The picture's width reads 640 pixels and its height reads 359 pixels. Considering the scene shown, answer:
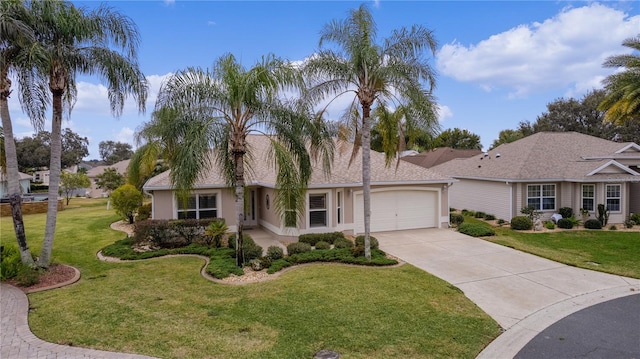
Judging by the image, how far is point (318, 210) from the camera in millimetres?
15875

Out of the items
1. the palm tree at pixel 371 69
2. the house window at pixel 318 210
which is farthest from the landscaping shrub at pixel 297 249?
the house window at pixel 318 210

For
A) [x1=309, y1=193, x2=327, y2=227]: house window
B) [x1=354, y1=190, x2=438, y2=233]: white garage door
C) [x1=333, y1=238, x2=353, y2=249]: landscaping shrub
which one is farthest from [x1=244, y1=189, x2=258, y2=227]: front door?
[x1=333, y1=238, x2=353, y2=249]: landscaping shrub

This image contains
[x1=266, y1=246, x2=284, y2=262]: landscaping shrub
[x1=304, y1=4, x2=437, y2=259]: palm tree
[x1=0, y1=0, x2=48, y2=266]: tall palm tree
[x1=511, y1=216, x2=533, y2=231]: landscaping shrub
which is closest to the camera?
[x1=0, y1=0, x2=48, y2=266]: tall palm tree

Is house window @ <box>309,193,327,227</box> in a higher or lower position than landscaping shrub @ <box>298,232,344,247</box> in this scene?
higher

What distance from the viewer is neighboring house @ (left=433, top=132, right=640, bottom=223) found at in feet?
63.0

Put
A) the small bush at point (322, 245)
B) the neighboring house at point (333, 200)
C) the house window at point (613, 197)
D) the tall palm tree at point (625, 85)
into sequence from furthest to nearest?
the house window at point (613, 197) → the tall palm tree at point (625, 85) → the neighboring house at point (333, 200) → the small bush at point (322, 245)

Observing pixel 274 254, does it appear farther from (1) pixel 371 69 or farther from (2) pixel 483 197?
(2) pixel 483 197

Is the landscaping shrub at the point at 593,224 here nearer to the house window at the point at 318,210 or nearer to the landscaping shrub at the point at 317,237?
the landscaping shrub at the point at 317,237

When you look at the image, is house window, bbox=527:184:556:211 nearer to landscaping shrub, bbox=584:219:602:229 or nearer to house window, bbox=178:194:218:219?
landscaping shrub, bbox=584:219:602:229

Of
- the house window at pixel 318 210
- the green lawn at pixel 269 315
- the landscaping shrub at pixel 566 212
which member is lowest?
the green lawn at pixel 269 315

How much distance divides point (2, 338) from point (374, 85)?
1055 centimetres

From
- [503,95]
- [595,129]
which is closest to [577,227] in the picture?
[503,95]

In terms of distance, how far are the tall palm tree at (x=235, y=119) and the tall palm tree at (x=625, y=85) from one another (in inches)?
591

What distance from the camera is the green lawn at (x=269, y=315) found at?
6121 millimetres
